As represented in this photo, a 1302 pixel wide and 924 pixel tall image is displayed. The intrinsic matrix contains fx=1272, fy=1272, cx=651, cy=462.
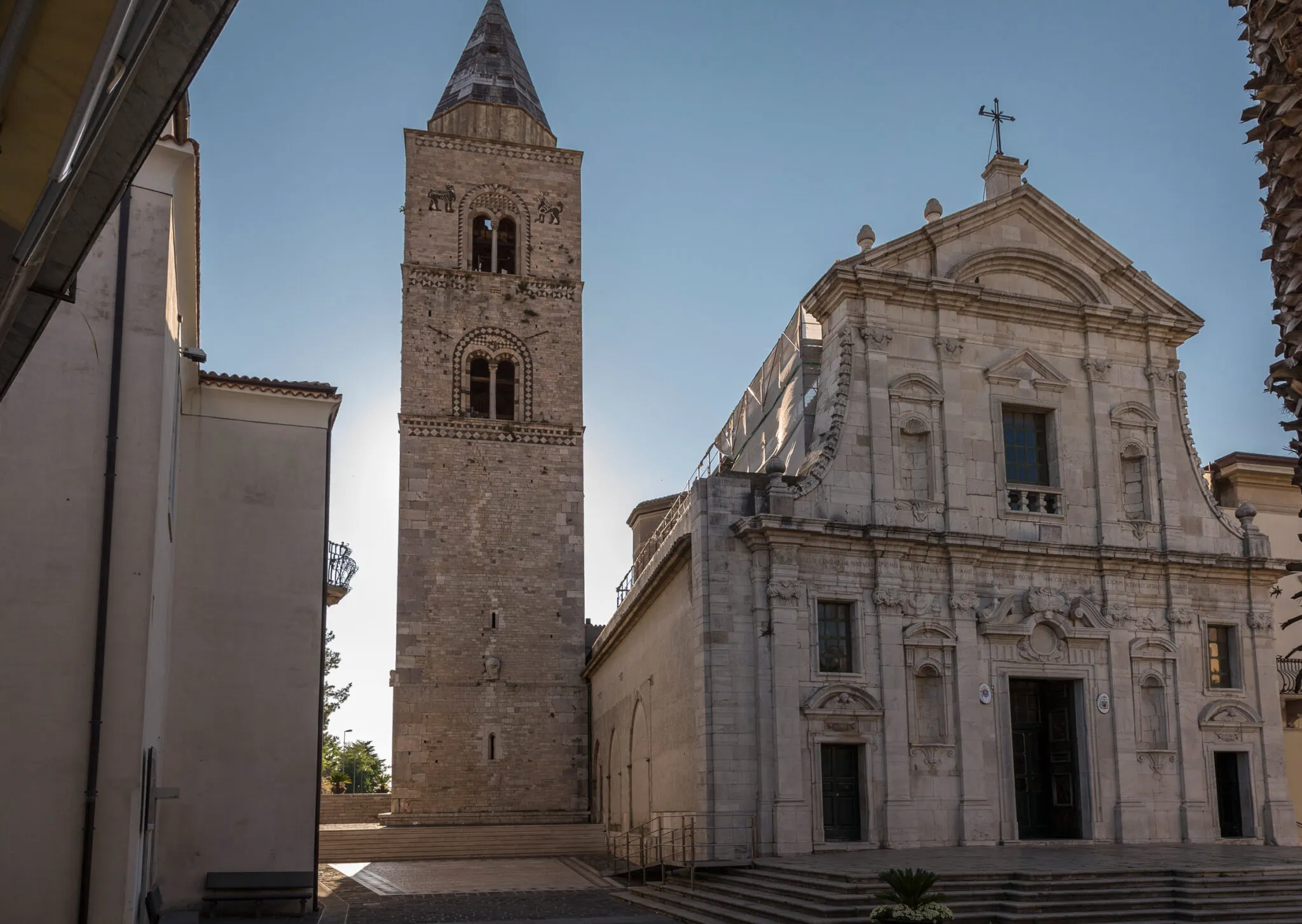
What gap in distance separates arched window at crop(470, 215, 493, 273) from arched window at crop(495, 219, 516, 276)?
0.83ft

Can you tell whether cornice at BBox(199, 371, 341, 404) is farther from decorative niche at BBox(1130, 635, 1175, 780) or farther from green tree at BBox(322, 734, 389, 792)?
green tree at BBox(322, 734, 389, 792)

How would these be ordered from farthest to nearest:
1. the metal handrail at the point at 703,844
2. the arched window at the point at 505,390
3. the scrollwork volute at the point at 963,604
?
the arched window at the point at 505,390
the scrollwork volute at the point at 963,604
the metal handrail at the point at 703,844

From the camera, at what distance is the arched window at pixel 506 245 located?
3647 centimetres

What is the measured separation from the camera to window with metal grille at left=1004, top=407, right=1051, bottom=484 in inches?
918

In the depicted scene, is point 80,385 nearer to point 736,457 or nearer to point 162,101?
point 162,101

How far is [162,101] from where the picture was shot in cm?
410

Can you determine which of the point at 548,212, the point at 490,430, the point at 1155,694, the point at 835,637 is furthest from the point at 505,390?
the point at 1155,694

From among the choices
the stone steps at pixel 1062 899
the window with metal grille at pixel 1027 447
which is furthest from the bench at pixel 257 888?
the window with metal grille at pixel 1027 447

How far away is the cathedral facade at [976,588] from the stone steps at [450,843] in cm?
370

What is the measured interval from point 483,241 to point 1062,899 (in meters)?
25.8

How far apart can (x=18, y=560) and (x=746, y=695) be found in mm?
11341

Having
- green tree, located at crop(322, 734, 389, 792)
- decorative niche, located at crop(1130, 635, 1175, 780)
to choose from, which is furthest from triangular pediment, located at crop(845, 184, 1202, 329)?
green tree, located at crop(322, 734, 389, 792)

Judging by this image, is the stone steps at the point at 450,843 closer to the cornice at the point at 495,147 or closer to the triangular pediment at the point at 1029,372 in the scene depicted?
the triangular pediment at the point at 1029,372

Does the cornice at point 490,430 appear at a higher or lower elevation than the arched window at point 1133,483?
higher
